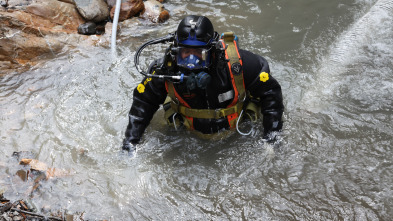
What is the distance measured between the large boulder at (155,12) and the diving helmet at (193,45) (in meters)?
3.47

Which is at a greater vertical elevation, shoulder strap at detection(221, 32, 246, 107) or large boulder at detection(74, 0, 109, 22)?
shoulder strap at detection(221, 32, 246, 107)

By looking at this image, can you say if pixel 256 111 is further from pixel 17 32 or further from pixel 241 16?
pixel 17 32

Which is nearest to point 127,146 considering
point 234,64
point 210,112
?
point 210,112

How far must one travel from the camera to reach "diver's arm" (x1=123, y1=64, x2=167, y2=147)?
355cm

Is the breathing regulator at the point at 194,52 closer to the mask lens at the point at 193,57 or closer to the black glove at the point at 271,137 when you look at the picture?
the mask lens at the point at 193,57

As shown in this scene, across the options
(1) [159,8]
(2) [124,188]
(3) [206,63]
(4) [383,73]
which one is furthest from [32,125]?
(4) [383,73]

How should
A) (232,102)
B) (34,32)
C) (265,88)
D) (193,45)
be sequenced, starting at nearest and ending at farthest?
(193,45), (265,88), (232,102), (34,32)

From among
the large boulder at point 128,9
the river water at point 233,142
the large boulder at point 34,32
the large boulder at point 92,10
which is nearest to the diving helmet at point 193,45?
the river water at point 233,142

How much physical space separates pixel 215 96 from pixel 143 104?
75cm

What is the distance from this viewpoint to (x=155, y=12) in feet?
21.4

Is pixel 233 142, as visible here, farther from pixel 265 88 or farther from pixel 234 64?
pixel 234 64

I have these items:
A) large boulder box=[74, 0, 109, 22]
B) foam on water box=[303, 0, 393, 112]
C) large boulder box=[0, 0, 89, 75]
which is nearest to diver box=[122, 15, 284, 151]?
foam on water box=[303, 0, 393, 112]

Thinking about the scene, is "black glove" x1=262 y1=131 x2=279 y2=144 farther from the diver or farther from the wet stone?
the wet stone

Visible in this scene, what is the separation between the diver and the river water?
0.30 m
